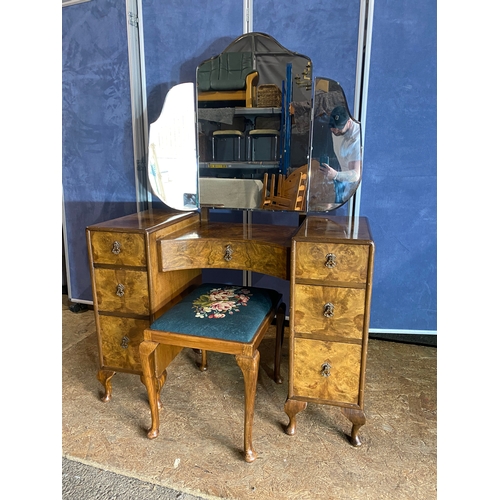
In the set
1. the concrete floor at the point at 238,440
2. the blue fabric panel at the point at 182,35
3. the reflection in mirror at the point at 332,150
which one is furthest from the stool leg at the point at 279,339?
the blue fabric panel at the point at 182,35

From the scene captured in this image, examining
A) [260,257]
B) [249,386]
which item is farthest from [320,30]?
[249,386]

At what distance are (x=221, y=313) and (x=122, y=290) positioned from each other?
17.1 inches

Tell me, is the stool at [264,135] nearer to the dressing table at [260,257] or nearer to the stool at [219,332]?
the dressing table at [260,257]

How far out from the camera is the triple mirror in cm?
176

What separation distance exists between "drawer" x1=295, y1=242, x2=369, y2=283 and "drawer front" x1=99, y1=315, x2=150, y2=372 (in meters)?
0.71

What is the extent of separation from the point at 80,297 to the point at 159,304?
1.30m

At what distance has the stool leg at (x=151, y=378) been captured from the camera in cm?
140

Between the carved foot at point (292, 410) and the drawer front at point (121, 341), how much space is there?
25.4 inches

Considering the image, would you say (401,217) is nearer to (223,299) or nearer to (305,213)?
(305,213)

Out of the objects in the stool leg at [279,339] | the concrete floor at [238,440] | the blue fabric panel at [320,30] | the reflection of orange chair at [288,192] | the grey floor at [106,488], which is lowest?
the grey floor at [106,488]

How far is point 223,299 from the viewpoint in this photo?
1604 mm

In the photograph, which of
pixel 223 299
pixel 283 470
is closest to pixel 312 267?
pixel 223 299

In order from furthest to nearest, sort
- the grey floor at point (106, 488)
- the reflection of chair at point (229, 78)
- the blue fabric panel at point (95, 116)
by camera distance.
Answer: the blue fabric panel at point (95, 116) → the reflection of chair at point (229, 78) → the grey floor at point (106, 488)

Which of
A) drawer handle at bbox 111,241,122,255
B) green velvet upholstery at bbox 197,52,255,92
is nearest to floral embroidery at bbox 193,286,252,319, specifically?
drawer handle at bbox 111,241,122,255
